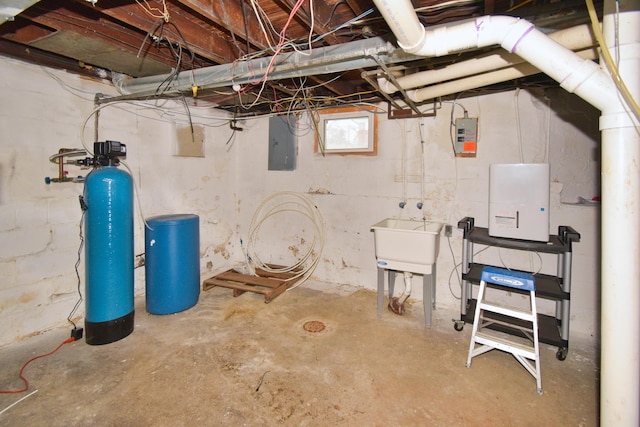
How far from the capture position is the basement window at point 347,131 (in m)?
3.29

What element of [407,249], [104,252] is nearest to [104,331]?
[104,252]

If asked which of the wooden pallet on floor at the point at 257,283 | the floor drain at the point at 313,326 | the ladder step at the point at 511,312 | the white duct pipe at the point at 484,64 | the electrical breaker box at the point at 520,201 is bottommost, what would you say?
the floor drain at the point at 313,326

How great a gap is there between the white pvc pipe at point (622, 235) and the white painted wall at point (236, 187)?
1486mm

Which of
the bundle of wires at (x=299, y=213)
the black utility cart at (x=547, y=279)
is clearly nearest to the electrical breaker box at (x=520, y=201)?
the black utility cart at (x=547, y=279)

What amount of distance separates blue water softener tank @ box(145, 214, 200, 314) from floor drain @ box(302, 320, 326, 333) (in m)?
1.15

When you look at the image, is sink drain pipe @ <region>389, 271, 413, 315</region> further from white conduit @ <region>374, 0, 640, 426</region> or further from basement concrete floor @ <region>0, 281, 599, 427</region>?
white conduit @ <region>374, 0, 640, 426</region>

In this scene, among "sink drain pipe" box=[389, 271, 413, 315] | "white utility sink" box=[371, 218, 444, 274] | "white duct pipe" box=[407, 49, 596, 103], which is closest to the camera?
"white duct pipe" box=[407, 49, 596, 103]

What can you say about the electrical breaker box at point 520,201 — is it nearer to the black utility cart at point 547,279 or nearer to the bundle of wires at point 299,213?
the black utility cart at point 547,279

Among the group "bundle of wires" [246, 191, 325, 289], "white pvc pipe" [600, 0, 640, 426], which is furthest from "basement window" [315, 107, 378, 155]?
"white pvc pipe" [600, 0, 640, 426]

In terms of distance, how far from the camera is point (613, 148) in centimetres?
123

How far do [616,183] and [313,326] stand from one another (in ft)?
7.02

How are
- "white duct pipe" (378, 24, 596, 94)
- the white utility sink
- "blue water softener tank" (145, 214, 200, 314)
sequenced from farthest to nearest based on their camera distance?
"blue water softener tank" (145, 214, 200, 314)
the white utility sink
"white duct pipe" (378, 24, 596, 94)

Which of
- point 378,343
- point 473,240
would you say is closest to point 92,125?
point 378,343

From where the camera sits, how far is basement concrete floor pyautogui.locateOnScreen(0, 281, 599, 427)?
1.67m
